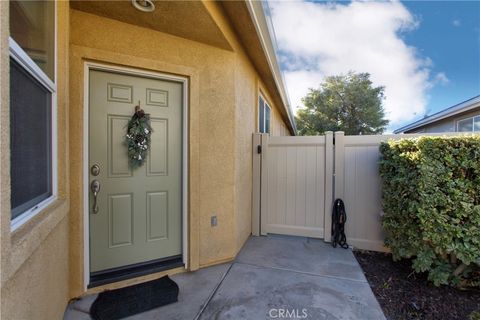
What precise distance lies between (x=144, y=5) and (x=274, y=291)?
313 centimetres

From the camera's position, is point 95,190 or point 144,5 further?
point 95,190

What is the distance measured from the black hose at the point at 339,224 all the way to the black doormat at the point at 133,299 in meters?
2.48

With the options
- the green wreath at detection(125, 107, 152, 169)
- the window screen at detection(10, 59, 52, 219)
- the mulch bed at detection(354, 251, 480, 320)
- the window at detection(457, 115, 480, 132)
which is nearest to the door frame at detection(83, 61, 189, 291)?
the green wreath at detection(125, 107, 152, 169)

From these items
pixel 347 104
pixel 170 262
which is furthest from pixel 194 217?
pixel 347 104

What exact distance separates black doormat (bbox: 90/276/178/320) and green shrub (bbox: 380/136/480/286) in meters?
2.68

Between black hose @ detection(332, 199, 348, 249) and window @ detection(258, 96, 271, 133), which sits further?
window @ detection(258, 96, 271, 133)

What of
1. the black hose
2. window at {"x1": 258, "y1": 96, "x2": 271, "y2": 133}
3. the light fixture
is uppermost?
the light fixture

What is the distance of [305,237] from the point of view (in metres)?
3.84

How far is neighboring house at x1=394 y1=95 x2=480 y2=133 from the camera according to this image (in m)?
7.54

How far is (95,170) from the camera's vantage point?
93.7 inches

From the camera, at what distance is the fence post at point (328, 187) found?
3659 millimetres

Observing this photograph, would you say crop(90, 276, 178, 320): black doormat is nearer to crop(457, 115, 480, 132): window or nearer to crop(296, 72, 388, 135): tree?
crop(457, 115, 480, 132): window

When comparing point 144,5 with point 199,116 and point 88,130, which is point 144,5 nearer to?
point 199,116

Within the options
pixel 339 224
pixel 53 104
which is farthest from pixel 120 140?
pixel 339 224
